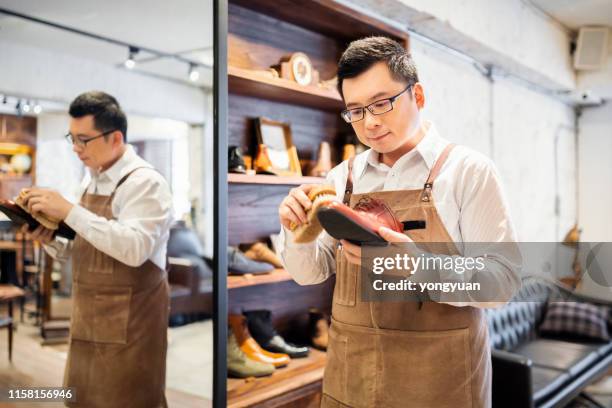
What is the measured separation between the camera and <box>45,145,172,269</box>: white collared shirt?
149 centimetres

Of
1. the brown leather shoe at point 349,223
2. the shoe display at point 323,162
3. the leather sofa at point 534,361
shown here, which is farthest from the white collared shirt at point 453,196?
the leather sofa at point 534,361

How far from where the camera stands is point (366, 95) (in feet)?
4.35

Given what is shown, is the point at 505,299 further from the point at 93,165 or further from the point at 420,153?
the point at 93,165

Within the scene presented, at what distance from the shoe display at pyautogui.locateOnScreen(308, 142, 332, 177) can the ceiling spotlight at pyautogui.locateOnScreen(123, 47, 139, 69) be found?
37.2 inches

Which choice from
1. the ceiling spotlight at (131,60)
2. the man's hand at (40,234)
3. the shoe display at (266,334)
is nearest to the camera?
the man's hand at (40,234)

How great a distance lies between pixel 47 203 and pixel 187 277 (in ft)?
1.81

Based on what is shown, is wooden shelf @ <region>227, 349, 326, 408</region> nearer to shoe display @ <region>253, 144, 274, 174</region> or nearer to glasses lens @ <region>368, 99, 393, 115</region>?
shoe display @ <region>253, 144, 274, 174</region>

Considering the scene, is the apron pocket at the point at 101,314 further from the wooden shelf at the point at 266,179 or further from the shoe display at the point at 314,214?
the shoe display at the point at 314,214

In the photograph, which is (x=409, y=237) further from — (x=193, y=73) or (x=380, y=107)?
(x=193, y=73)

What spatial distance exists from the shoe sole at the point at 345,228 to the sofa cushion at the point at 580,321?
70.1 inches

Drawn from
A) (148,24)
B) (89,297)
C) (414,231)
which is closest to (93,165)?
(89,297)

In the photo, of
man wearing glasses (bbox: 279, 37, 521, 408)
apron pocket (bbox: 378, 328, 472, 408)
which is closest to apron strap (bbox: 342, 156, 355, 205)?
man wearing glasses (bbox: 279, 37, 521, 408)

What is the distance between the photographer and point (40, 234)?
4.68 ft

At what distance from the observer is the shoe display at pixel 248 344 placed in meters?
2.07
